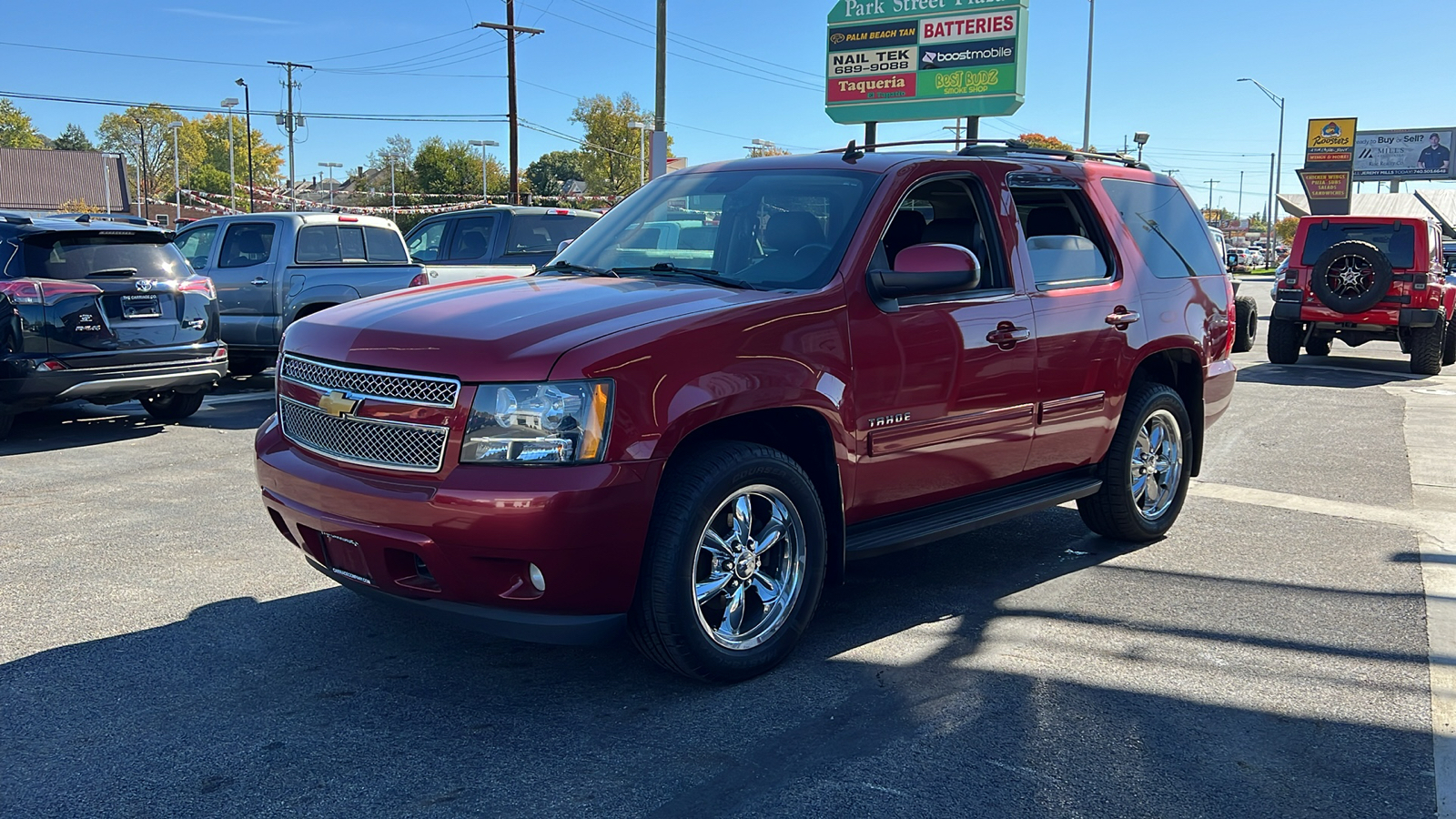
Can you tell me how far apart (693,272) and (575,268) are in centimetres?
73

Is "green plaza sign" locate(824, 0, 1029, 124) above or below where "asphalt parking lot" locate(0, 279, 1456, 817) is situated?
above

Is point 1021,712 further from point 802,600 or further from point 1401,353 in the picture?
point 1401,353

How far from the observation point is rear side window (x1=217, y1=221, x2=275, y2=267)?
480 inches

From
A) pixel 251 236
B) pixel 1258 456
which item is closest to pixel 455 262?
pixel 251 236

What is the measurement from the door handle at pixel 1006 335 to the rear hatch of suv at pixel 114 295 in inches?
278

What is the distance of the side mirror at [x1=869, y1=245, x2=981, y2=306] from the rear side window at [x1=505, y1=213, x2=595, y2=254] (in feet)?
29.5

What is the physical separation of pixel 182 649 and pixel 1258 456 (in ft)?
24.9

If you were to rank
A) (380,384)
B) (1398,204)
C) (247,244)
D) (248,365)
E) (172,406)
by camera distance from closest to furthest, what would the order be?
(380,384) < (172,406) < (247,244) < (248,365) < (1398,204)

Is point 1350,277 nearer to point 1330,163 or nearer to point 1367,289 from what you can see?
point 1367,289

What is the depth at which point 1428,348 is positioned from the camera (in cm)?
1505

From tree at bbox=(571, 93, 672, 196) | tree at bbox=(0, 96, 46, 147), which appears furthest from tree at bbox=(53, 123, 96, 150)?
tree at bbox=(571, 93, 672, 196)

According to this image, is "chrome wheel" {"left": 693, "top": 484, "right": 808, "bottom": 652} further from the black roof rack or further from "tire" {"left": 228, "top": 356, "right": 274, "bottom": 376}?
"tire" {"left": 228, "top": 356, "right": 274, "bottom": 376}

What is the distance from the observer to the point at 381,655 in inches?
173

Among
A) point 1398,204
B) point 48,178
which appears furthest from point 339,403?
point 48,178
